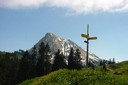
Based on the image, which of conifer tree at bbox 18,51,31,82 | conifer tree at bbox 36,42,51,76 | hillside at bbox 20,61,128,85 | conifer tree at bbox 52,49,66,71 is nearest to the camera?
hillside at bbox 20,61,128,85

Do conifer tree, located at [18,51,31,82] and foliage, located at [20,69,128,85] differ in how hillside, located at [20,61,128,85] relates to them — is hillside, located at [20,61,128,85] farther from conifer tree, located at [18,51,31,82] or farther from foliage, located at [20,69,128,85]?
conifer tree, located at [18,51,31,82]

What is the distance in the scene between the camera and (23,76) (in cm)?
13588

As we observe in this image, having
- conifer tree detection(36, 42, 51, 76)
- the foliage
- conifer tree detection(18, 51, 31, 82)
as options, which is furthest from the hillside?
conifer tree detection(18, 51, 31, 82)

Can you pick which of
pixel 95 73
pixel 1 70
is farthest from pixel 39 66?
pixel 95 73

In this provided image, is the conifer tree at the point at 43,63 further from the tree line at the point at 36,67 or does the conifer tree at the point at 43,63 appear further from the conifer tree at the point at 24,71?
the conifer tree at the point at 24,71

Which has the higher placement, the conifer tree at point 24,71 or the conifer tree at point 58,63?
the conifer tree at point 58,63

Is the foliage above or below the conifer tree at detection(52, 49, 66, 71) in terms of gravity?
below

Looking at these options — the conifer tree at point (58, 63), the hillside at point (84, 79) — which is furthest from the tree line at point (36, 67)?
the hillside at point (84, 79)

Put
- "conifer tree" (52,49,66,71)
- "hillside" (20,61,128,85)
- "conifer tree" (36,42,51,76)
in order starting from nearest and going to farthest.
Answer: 1. "hillside" (20,61,128,85)
2. "conifer tree" (36,42,51,76)
3. "conifer tree" (52,49,66,71)

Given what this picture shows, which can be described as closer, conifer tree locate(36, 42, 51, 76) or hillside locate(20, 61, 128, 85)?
hillside locate(20, 61, 128, 85)

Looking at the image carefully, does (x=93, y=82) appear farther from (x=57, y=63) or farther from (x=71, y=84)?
(x=57, y=63)

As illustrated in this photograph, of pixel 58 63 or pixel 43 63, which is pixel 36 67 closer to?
pixel 43 63

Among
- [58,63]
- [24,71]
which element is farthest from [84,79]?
[24,71]

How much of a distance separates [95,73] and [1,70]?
4153 inches
